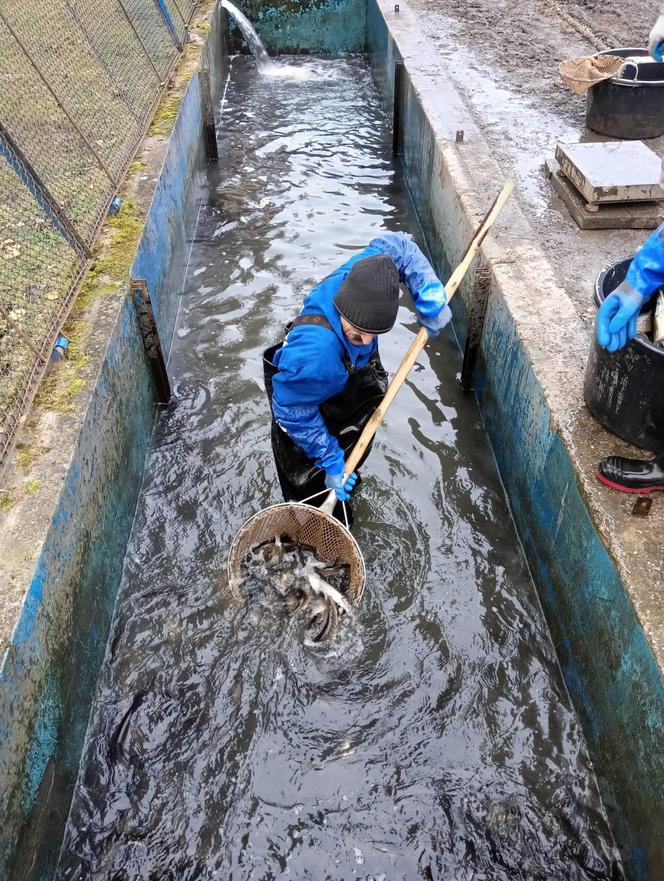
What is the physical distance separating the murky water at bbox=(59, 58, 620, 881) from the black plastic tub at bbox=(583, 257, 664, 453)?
4.32ft

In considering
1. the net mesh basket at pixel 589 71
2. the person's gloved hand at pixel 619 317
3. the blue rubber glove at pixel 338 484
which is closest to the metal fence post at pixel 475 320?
the person's gloved hand at pixel 619 317

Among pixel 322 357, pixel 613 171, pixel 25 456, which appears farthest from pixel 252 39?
pixel 322 357

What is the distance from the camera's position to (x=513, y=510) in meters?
4.88

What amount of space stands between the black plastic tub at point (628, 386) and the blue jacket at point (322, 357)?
36.6 inches

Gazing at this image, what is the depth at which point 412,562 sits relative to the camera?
458cm

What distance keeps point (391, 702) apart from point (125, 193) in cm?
484

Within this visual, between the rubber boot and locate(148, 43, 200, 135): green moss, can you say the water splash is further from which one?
the rubber boot

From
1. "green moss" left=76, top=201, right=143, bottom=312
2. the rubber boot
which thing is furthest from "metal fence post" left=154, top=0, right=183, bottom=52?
the rubber boot

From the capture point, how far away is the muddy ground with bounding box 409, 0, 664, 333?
5.95m

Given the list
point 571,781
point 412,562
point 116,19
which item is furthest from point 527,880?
point 116,19

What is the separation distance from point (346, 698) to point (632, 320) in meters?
2.54

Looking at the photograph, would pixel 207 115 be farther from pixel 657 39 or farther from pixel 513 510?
pixel 513 510

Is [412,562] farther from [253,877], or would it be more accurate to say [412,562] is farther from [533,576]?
[253,877]

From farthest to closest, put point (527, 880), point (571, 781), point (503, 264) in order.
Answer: point (503, 264) < point (571, 781) < point (527, 880)
